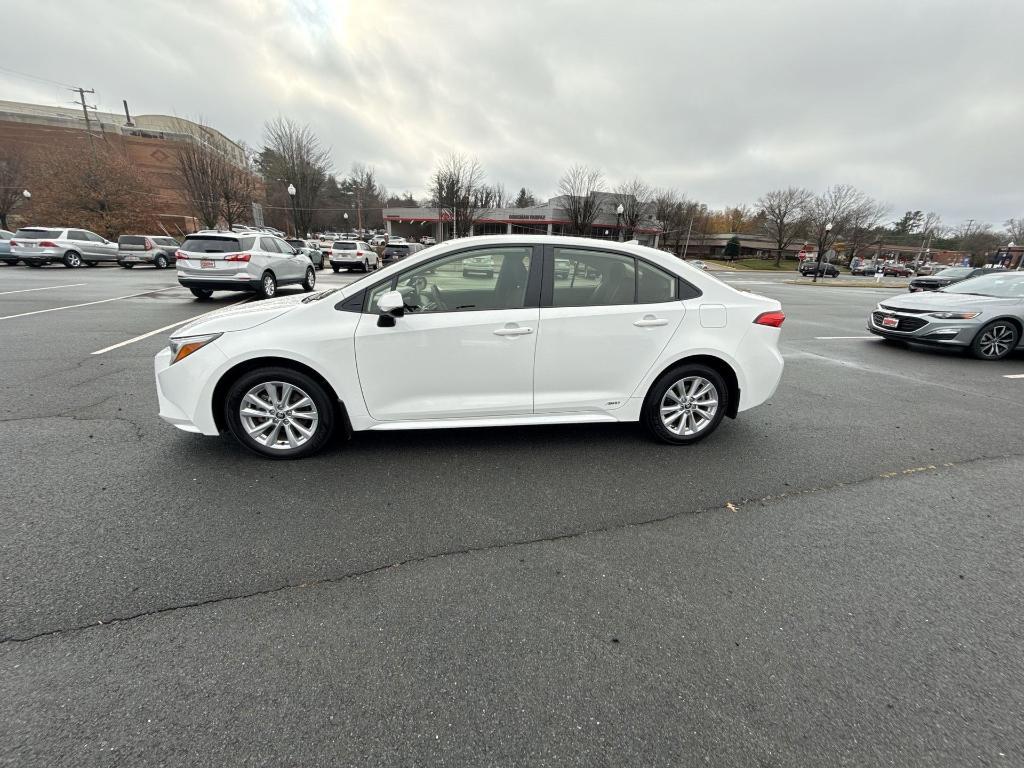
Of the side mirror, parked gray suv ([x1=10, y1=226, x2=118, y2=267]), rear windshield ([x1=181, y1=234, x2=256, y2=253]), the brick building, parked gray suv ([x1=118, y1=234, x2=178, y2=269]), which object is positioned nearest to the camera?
the side mirror

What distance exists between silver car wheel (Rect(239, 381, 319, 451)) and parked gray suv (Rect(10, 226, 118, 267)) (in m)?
25.5

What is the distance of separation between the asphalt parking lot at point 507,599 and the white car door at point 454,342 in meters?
0.21

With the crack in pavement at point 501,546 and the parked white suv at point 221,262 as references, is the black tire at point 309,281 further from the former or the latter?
the crack in pavement at point 501,546

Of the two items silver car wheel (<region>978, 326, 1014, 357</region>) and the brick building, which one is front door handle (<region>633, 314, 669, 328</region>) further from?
the brick building

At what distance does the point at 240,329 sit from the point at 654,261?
3.32 metres

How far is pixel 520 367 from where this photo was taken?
3.46 metres

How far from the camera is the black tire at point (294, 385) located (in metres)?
3.30

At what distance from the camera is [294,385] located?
10.9ft

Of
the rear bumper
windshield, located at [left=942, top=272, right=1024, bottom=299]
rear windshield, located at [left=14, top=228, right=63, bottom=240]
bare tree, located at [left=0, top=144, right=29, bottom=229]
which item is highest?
bare tree, located at [left=0, top=144, right=29, bottom=229]

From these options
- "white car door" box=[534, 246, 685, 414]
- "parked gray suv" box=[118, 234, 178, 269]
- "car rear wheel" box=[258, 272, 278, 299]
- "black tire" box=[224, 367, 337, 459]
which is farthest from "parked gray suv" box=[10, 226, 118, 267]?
"white car door" box=[534, 246, 685, 414]

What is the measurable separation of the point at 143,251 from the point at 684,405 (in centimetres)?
2750

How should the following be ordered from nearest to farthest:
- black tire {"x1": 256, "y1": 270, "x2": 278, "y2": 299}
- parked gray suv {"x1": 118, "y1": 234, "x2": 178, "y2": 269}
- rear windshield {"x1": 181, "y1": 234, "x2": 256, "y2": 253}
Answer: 1. rear windshield {"x1": 181, "y1": 234, "x2": 256, "y2": 253}
2. black tire {"x1": 256, "y1": 270, "x2": 278, "y2": 299}
3. parked gray suv {"x1": 118, "y1": 234, "x2": 178, "y2": 269}

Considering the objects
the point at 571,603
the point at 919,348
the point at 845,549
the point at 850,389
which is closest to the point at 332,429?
the point at 571,603

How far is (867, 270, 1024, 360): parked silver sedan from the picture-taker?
292 inches
